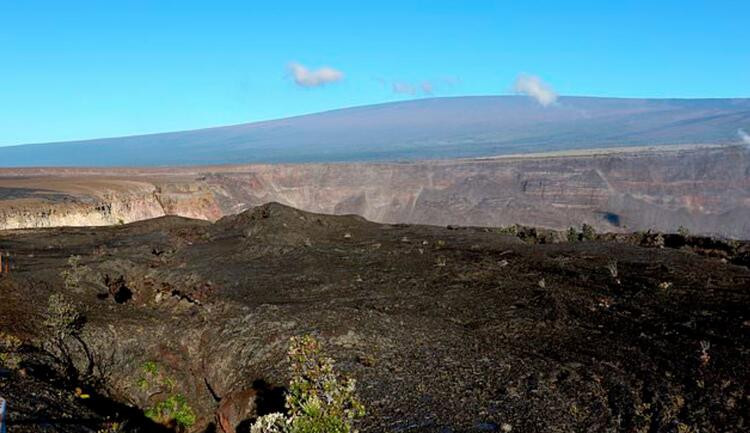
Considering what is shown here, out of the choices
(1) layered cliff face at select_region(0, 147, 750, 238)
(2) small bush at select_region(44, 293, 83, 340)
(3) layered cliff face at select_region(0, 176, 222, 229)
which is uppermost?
(3) layered cliff face at select_region(0, 176, 222, 229)

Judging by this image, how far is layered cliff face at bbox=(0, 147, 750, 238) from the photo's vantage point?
61.7 metres

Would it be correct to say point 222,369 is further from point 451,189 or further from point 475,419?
point 451,189

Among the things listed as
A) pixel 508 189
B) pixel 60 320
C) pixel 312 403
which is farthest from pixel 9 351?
pixel 508 189

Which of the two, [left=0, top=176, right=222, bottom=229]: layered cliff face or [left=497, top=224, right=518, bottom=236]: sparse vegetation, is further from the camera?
[left=0, top=176, right=222, bottom=229]: layered cliff face

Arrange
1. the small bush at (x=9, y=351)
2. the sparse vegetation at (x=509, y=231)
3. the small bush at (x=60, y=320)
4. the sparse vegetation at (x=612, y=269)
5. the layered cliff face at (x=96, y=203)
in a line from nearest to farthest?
the small bush at (x=9, y=351), the small bush at (x=60, y=320), the sparse vegetation at (x=612, y=269), the sparse vegetation at (x=509, y=231), the layered cliff face at (x=96, y=203)

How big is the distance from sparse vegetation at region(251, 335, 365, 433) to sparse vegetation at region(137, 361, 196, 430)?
16.4ft

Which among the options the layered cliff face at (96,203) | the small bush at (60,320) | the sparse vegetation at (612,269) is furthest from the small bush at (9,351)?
the layered cliff face at (96,203)

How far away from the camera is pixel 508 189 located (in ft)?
243

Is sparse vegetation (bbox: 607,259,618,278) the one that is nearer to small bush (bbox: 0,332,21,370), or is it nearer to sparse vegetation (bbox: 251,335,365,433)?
sparse vegetation (bbox: 251,335,365,433)

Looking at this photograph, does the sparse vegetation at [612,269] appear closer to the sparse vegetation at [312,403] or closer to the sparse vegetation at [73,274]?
the sparse vegetation at [312,403]

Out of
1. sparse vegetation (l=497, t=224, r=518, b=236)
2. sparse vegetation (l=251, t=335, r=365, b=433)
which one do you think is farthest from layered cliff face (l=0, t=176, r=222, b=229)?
sparse vegetation (l=251, t=335, r=365, b=433)

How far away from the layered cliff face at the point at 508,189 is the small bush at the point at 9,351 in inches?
1455

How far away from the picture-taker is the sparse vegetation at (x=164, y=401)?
38.1ft

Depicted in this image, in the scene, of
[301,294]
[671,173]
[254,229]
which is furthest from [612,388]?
[671,173]
